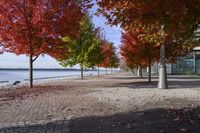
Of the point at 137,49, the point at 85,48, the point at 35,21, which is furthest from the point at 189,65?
the point at 35,21

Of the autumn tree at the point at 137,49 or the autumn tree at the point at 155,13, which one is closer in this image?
the autumn tree at the point at 155,13

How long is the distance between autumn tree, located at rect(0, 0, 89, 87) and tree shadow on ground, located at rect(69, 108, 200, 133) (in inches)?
496

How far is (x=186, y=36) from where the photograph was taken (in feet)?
40.4

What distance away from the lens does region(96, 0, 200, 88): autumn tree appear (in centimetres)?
969

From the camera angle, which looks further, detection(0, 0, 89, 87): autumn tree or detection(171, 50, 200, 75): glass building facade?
detection(171, 50, 200, 75): glass building facade

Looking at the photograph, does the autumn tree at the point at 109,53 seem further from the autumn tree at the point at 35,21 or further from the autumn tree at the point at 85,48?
the autumn tree at the point at 35,21

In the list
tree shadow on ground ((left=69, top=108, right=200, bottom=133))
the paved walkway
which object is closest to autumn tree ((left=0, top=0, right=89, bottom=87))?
tree shadow on ground ((left=69, top=108, right=200, bottom=133))

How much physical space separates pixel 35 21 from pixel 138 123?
14.1 meters

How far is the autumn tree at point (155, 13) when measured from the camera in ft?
31.8

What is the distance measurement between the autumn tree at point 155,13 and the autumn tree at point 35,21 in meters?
12.2

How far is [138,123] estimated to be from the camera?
10422 mm

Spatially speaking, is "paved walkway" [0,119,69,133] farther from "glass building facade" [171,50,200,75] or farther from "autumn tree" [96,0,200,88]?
"glass building facade" [171,50,200,75]

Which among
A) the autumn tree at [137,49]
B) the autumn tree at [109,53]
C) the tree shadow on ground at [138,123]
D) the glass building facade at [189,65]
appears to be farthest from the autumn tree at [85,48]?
the tree shadow on ground at [138,123]

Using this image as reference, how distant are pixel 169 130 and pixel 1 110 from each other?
639 centimetres
